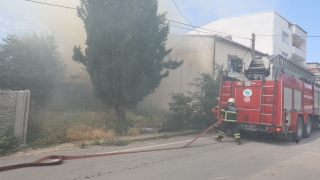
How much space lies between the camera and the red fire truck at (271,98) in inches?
344

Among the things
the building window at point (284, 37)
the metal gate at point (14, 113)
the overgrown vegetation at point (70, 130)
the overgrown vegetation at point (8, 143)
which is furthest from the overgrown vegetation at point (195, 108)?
the building window at point (284, 37)

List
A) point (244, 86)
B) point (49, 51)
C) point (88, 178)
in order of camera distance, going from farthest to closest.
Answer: point (49, 51), point (244, 86), point (88, 178)

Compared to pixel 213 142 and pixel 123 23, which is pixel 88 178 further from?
pixel 123 23

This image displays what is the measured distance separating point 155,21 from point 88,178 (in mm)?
7312

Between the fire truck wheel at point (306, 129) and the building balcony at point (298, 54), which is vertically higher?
the building balcony at point (298, 54)

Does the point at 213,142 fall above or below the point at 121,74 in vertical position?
below

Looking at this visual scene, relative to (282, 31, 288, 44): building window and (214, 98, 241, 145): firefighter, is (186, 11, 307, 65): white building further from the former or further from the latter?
(214, 98, 241, 145): firefighter

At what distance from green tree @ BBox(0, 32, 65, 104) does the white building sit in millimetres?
14745

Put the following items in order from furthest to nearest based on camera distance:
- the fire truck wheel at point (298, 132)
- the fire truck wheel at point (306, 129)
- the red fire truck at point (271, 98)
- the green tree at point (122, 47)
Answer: the fire truck wheel at point (306, 129) < the green tree at point (122, 47) < the fire truck wheel at point (298, 132) < the red fire truck at point (271, 98)

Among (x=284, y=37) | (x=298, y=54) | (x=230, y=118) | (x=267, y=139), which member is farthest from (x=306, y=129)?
(x=298, y=54)

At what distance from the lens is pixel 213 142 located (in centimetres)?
896

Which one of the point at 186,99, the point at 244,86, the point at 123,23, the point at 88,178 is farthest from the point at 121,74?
the point at 88,178

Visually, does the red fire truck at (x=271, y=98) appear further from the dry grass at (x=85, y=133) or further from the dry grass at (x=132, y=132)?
the dry grass at (x=85, y=133)

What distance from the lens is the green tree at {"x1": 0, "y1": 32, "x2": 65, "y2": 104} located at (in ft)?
45.7
